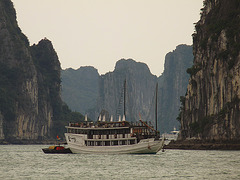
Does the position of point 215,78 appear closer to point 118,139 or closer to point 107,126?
point 107,126

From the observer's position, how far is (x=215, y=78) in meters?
126

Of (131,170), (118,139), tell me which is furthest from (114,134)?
(131,170)

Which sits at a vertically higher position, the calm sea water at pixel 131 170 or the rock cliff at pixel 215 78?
the rock cliff at pixel 215 78

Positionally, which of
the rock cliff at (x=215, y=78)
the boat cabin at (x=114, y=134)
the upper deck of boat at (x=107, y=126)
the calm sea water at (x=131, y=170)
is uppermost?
the rock cliff at (x=215, y=78)

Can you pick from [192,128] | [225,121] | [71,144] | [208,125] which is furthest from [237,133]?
[71,144]

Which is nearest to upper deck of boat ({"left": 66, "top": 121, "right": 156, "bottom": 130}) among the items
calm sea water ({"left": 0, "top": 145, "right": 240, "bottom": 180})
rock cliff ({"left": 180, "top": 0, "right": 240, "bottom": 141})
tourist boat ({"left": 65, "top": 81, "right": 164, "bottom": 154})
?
tourist boat ({"left": 65, "top": 81, "right": 164, "bottom": 154})

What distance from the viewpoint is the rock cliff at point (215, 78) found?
114875 mm

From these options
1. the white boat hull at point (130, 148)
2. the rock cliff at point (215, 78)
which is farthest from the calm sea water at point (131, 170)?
the rock cliff at point (215, 78)

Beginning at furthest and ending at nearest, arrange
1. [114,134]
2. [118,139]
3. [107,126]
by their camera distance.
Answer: [107,126] < [114,134] < [118,139]

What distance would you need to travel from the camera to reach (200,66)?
5453 inches

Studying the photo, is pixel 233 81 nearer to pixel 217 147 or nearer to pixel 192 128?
pixel 217 147

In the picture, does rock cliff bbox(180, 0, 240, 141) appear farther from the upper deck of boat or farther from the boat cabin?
the upper deck of boat

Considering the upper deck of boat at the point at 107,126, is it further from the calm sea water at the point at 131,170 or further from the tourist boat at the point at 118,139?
the calm sea water at the point at 131,170

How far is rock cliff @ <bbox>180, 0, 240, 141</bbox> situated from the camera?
377 feet
